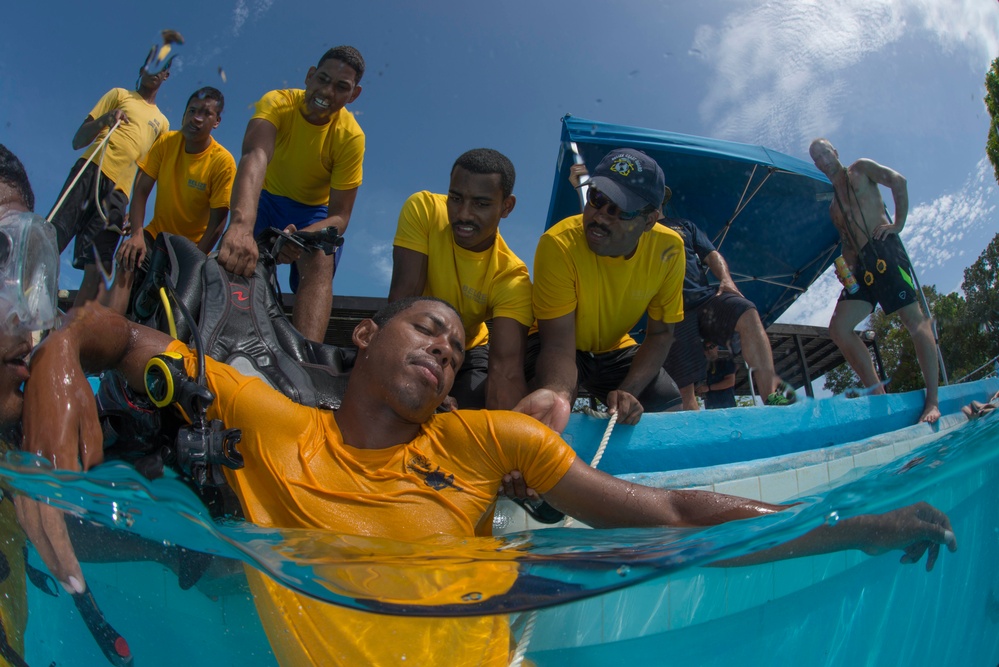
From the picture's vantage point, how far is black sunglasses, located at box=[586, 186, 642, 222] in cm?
281

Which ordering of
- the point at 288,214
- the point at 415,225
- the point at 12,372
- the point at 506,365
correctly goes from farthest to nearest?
the point at 288,214 < the point at 415,225 < the point at 506,365 < the point at 12,372

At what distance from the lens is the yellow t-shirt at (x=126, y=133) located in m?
2.06

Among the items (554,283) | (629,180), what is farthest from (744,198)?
(554,283)

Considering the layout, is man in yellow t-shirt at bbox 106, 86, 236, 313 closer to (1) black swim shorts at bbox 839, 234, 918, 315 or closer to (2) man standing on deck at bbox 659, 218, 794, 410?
(2) man standing on deck at bbox 659, 218, 794, 410

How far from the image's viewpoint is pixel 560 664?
1.19 m

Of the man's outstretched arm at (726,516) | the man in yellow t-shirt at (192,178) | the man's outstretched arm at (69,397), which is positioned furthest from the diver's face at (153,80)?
the man's outstretched arm at (726,516)

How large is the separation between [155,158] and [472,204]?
1.69m

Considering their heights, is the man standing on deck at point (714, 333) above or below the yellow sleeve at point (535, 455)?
above

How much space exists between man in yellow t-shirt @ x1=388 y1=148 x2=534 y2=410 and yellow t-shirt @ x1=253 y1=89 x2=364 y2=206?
25.6 inches

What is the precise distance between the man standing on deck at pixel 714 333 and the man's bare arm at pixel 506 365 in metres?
1.20

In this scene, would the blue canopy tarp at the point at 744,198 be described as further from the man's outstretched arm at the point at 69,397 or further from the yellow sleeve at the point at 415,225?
the man's outstretched arm at the point at 69,397

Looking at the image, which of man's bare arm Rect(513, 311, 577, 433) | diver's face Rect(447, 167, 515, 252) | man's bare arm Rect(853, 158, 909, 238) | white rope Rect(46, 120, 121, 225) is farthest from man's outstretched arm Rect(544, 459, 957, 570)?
man's bare arm Rect(853, 158, 909, 238)

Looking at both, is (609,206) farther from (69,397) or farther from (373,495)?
(69,397)

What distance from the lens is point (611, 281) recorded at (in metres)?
2.91
